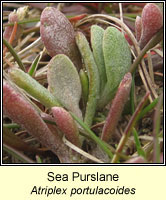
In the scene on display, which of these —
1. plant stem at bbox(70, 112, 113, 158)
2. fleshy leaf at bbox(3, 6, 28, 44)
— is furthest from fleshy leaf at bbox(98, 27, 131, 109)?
fleshy leaf at bbox(3, 6, 28, 44)

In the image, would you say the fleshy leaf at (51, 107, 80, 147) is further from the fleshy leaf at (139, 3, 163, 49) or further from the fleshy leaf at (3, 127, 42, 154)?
the fleshy leaf at (139, 3, 163, 49)

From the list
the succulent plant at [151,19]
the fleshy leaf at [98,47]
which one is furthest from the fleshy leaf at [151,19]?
the fleshy leaf at [98,47]

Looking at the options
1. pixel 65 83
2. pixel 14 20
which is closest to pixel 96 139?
pixel 65 83

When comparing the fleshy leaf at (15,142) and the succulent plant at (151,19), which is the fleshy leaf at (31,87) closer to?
the fleshy leaf at (15,142)

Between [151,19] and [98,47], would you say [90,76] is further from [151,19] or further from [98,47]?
[151,19]

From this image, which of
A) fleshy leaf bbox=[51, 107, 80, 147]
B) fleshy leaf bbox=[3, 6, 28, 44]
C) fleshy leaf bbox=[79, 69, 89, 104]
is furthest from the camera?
fleshy leaf bbox=[3, 6, 28, 44]

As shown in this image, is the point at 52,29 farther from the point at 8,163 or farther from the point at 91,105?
the point at 8,163
